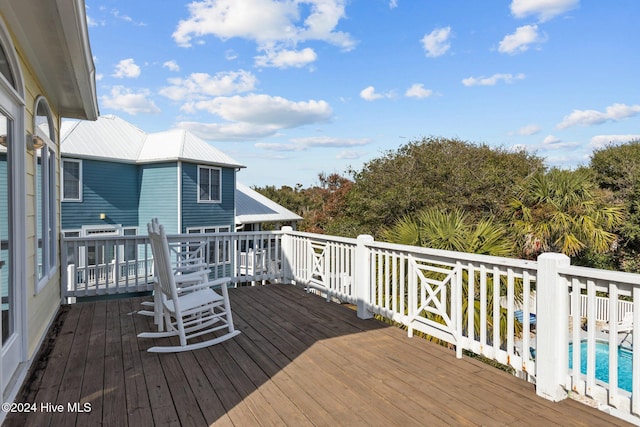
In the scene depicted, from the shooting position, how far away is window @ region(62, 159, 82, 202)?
427 inches

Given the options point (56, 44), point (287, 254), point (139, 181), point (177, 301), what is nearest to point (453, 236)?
point (287, 254)

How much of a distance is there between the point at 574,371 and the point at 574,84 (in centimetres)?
1347

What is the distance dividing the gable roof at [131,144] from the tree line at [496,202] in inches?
205

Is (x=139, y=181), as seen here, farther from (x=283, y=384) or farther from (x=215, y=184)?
(x=283, y=384)

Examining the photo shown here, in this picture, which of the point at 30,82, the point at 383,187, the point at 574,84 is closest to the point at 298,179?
the point at 383,187

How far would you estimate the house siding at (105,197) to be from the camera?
1113 cm

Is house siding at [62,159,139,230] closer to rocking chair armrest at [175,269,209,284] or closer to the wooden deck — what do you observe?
the wooden deck

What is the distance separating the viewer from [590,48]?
10664mm

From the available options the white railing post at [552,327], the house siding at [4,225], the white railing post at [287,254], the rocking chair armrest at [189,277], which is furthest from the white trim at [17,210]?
the white railing post at [287,254]

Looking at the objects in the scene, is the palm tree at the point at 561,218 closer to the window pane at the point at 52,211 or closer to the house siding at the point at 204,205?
the house siding at the point at 204,205

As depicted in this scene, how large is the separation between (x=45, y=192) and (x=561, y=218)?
10220 millimetres

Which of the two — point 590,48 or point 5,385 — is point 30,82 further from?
point 590,48

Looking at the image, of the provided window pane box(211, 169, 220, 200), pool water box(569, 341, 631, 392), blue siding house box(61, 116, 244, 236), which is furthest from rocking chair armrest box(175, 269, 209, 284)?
window pane box(211, 169, 220, 200)

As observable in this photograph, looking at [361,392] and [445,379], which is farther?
[445,379]
